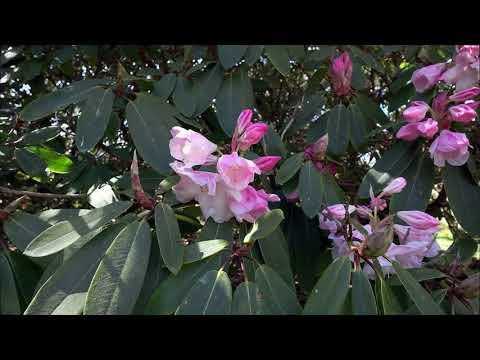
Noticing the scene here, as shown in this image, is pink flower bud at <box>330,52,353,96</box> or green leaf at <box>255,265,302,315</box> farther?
pink flower bud at <box>330,52,353,96</box>

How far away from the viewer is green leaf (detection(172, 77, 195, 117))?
3.92 feet

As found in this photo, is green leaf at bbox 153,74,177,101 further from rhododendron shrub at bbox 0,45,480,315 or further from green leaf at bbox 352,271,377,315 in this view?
green leaf at bbox 352,271,377,315

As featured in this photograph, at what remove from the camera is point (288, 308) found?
0.74 metres

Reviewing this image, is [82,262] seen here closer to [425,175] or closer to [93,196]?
[93,196]

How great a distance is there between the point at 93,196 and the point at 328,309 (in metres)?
0.66

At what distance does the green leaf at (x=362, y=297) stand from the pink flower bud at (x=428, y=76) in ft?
2.66

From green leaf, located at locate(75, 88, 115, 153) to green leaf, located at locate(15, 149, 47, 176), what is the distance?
33 centimetres

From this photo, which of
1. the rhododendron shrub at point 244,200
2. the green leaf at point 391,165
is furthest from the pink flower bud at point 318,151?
the green leaf at point 391,165

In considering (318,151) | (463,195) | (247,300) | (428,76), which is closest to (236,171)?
(247,300)

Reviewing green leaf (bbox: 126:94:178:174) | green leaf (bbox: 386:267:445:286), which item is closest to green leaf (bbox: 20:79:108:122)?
green leaf (bbox: 126:94:178:174)

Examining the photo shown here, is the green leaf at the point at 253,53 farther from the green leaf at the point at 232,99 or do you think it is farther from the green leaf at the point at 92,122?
the green leaf at the point at 92,122

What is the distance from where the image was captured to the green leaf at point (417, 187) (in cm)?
110

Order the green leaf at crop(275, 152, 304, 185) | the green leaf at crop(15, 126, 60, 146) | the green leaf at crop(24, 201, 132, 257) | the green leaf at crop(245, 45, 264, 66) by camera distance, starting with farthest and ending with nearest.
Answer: the green leaf at crop(15, 126, 60, 146)
the green leaf at crop(245, 45, 264, 66)
the green leaf at crop(275, 152, 304, 185)
the green leaf at crop(24, 201, 132, 257)
